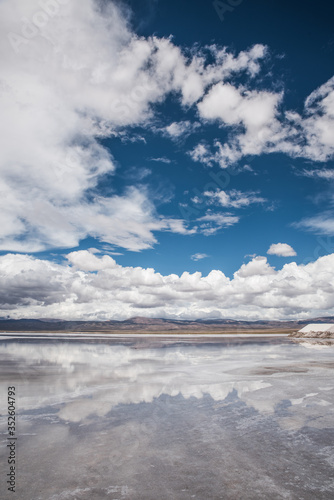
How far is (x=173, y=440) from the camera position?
8.48 metres

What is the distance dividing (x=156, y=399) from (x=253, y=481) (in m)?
7.30

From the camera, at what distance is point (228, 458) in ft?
24.0

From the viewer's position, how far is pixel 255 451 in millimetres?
7738

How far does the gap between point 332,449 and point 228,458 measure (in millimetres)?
2987

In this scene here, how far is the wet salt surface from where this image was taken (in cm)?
600

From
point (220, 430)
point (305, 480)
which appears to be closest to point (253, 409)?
point (220, 430)

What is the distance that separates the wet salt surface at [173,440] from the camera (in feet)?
19.7

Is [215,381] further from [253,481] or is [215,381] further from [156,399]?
[253,481]

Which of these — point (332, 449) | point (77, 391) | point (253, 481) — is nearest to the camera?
point (253, 481)

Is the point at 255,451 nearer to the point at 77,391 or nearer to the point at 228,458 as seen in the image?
the point at 228,458

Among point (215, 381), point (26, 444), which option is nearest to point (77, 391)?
point (26, 444)

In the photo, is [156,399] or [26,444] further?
[156,399]

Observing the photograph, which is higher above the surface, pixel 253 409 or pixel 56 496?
pixel 56 496

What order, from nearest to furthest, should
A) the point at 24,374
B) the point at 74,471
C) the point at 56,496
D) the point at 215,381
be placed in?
1. the point at 56,496
2. the point at 74,471
3. the point at 215,381
4. the point at 24,374
